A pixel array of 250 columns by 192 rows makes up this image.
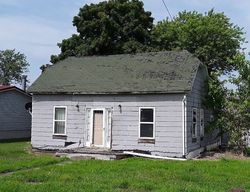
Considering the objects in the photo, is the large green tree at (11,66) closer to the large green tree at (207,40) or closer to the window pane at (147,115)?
the large green tree at (207,40)

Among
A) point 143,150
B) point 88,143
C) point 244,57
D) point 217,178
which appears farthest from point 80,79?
point 217,178

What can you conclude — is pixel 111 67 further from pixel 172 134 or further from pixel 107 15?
pixel 107 15

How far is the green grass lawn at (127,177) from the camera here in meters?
10.7

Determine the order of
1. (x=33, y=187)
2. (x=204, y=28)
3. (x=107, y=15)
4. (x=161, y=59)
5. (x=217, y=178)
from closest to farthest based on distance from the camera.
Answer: (x=33, y=187) < (x=217, y=178) < (x=161, y=59) < (x=107, y=15) < (x=204, y=28)

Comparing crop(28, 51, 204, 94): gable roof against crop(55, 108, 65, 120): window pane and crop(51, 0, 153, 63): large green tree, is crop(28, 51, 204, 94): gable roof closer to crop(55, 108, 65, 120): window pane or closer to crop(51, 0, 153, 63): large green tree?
crop(55, 108, 65, 120): window pane

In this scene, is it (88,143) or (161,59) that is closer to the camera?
(88,143)

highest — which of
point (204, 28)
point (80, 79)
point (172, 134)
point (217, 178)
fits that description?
point (204, 28)

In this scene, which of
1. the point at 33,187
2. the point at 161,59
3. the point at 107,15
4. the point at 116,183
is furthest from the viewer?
the point at 107,15

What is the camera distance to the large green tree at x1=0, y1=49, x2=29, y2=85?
3034 inches

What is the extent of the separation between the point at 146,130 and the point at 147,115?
0.72 metres

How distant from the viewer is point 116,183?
1129 cm

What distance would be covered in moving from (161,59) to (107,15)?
13.9 m

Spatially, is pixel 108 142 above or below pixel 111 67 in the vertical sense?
below

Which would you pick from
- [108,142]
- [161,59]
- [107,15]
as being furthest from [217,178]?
[107,15]
